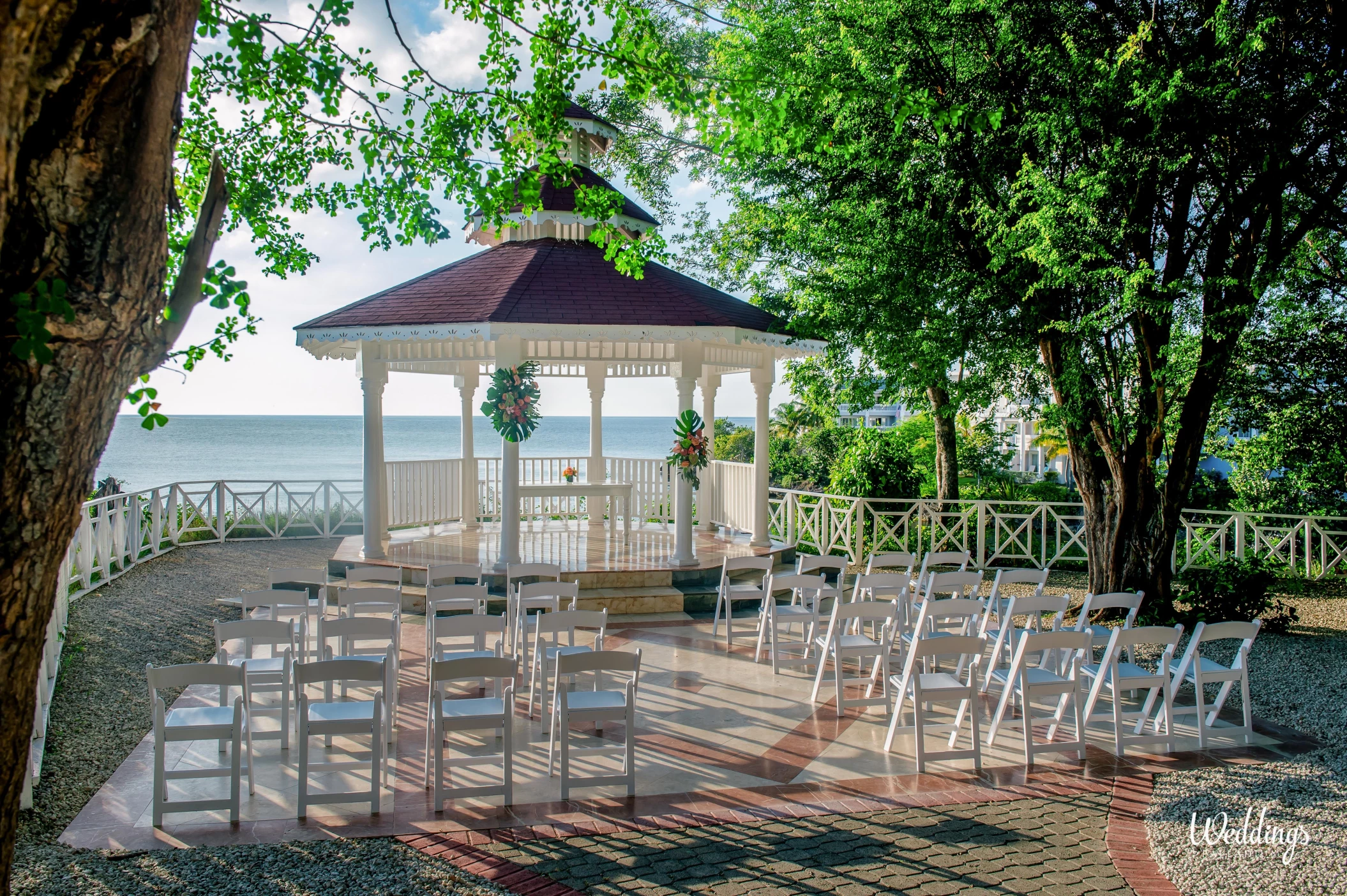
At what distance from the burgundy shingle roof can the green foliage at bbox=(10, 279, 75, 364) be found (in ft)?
27.4

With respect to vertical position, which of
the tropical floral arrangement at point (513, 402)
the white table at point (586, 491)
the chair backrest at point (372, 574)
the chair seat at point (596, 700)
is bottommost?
the chair seat at point (596, 700)

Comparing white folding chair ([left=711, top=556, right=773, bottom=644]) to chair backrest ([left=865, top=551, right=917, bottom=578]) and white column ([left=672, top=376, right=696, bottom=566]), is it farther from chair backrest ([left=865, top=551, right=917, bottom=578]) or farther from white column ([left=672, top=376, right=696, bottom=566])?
chair backrest ([left=865, top=551, right=917, bottom=578])

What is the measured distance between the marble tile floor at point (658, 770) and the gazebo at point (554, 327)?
4.26m

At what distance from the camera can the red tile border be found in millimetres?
4316

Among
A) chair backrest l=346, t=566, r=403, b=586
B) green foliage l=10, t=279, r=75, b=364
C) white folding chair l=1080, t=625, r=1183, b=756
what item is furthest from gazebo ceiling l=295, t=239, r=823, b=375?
green foliage l=10, t=279, r=75, b=364

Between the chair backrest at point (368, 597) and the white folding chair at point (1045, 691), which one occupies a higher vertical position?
the chair backrest at point (368, 597)

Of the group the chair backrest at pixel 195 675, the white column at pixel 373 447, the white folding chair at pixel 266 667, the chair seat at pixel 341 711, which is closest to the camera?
the chair backrest at pixel 195 675

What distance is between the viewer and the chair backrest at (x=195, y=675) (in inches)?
189

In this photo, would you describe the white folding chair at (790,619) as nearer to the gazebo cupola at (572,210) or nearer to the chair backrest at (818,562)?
the chair backrest at (818,562)

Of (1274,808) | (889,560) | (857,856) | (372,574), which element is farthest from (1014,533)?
(857,856)

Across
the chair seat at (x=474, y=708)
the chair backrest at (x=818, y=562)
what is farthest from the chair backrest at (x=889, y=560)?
the chair seat at (x=474, y=708)

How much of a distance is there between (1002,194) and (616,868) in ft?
28.9

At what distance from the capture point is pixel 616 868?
4.42 m

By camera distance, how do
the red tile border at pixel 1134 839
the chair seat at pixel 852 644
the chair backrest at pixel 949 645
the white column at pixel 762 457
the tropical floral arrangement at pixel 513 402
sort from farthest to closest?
the white column at pixel 762 457
the tropical floral arrangement at pixel 513 402
the chair seat at pixel 852 644
the chair backrest at pixel 949 645
the red tile border at pixel 1134 839
